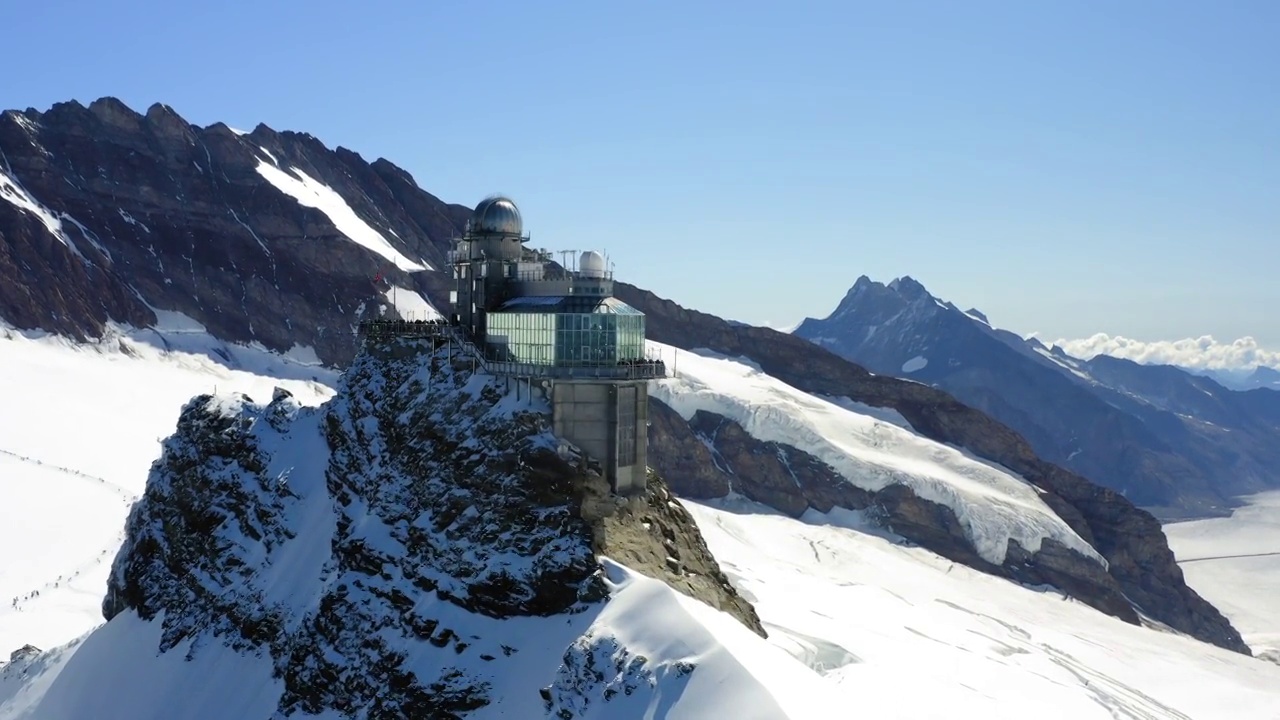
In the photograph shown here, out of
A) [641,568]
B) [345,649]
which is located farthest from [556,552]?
[345,649]

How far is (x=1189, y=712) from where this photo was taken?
94312mm

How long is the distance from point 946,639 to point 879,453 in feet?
196

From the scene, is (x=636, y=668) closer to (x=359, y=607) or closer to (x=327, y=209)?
(x=359, y=607)

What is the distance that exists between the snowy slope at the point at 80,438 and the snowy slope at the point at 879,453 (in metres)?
63.4

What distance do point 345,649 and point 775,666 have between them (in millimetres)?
22588

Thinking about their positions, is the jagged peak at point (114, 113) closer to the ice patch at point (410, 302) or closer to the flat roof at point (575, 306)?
the ice patch at point (410, 302)

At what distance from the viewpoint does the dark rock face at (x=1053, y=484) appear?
151m

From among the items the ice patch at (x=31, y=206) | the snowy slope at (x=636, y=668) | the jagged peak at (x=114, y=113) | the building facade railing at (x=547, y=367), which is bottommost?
the snowy slope at (x=636, y=668)

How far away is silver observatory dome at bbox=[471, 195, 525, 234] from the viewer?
59094 millimetres

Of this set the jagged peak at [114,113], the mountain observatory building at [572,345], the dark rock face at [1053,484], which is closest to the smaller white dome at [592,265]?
the mountain observatory building at [572,345]

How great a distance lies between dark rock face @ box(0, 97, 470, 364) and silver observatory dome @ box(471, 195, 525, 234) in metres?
115

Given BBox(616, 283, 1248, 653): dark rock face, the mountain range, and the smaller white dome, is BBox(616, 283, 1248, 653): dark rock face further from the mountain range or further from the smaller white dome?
the smaller white dome

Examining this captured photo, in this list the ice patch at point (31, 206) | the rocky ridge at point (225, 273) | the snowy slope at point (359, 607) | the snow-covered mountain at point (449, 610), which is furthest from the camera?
the ice patch at point (31, 206)

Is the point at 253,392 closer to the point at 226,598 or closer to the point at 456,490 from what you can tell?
the point at 226,598
